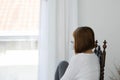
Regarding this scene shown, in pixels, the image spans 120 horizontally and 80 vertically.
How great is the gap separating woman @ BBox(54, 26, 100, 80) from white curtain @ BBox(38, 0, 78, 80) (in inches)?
27.8

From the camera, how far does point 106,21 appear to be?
8.99ft

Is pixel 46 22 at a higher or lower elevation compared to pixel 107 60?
higher

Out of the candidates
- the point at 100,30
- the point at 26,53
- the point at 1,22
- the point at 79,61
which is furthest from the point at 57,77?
the point at 1,22

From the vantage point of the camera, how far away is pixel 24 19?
276 cm

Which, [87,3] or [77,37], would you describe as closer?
[77,37]

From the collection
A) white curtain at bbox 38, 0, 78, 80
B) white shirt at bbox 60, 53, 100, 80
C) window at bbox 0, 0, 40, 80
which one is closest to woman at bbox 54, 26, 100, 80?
white shirt at bbox 60, 53, 100, 80

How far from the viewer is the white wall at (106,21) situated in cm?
272

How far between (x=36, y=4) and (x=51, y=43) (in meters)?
0.51

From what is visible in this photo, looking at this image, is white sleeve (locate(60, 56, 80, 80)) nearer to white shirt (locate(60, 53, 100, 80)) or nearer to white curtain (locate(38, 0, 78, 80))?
white shirt (locate(60, 53, 100, 80))

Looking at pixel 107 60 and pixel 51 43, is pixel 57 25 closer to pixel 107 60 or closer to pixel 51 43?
pixel 51 43

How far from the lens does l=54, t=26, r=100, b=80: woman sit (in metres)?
1.89

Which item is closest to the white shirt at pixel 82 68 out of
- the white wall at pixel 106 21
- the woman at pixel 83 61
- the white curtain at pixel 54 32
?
the woman at pixel 83 61

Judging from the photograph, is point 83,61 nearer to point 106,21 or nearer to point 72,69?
point 72,69

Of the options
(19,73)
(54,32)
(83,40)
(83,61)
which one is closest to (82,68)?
(83,61)
